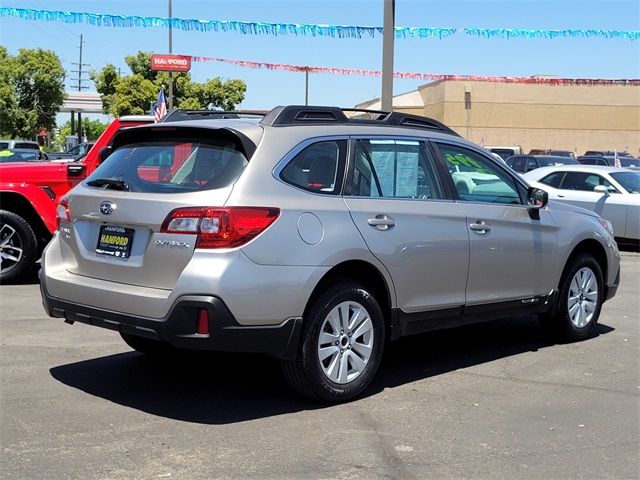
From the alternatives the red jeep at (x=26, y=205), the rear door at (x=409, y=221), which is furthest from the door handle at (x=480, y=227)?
the red jeep at (x=26, y=205)

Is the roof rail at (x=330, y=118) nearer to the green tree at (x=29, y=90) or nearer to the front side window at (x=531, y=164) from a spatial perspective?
the front side window at (x=531, y=164)

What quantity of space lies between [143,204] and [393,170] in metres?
1.78

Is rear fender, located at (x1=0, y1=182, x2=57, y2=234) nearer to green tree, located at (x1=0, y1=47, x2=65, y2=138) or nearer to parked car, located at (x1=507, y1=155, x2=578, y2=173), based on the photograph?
parked car, located at (x1=507, y1=155, x2=578, y2=173)

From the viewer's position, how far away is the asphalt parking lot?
4191 millimetres

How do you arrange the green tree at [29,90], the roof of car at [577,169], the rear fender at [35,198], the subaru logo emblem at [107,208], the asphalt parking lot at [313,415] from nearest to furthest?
the asphalt parking lot at [313,415] < the subaru logo emblem at [107,208] < the rear fender at [35,198] < the roof of car at [577,169] < the green tree at [29,90]

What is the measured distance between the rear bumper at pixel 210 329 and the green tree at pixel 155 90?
143 ft

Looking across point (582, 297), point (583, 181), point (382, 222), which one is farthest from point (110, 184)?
point (583, 181)

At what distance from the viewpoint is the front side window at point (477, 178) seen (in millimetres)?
6105

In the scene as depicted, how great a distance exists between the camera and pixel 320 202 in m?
5.05

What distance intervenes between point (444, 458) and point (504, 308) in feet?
7.32

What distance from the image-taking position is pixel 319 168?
5.25 metres

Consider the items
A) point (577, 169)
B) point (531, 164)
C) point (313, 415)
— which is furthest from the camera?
point (531, 164)

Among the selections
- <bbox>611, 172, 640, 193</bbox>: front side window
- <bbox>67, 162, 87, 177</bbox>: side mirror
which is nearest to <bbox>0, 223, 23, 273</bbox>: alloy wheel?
<bbox>67, 162, 87, 177</bbox>: side mirror

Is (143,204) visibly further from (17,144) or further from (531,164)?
(17,144)
